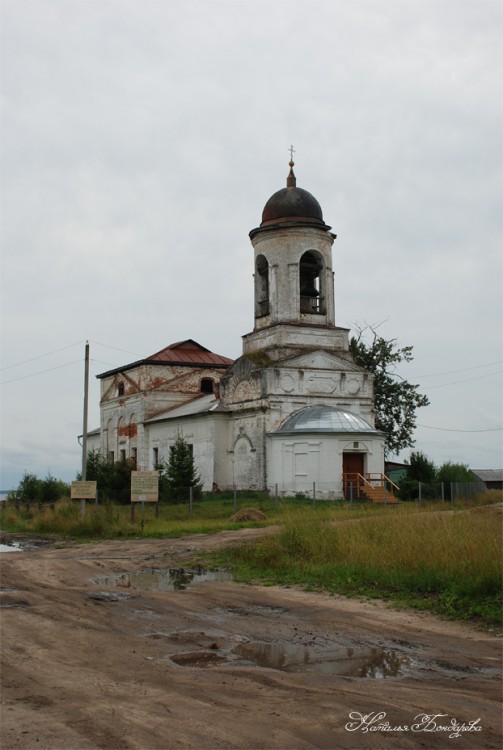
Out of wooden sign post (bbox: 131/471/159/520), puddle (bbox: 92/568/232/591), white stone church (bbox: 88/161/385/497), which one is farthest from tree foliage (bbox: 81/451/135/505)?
puddle (bbox: 92/568/232/591)

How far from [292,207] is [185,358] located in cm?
1476

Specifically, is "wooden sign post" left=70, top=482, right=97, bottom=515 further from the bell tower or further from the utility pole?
the bell tower

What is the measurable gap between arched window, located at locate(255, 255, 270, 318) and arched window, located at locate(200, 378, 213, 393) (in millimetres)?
11403

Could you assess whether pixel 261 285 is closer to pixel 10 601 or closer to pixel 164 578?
pixel 164 578

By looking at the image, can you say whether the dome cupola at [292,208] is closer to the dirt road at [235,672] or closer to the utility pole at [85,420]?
the utility pole at [85,420]

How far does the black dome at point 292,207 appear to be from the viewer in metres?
36.6

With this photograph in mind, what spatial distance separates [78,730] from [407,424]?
4180 cm

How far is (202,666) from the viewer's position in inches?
280

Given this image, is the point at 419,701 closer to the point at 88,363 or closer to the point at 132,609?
the point at 132,609

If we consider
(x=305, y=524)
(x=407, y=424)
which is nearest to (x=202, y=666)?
(x=305, y=524)

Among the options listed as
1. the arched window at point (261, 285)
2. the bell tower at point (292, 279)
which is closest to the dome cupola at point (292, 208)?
the bell tower at point (292, 279)

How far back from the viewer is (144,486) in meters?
24.1

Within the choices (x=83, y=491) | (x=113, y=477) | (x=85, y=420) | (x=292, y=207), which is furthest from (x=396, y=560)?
(x=292, y=207)

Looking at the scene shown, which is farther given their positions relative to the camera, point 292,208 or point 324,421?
point 292,208
